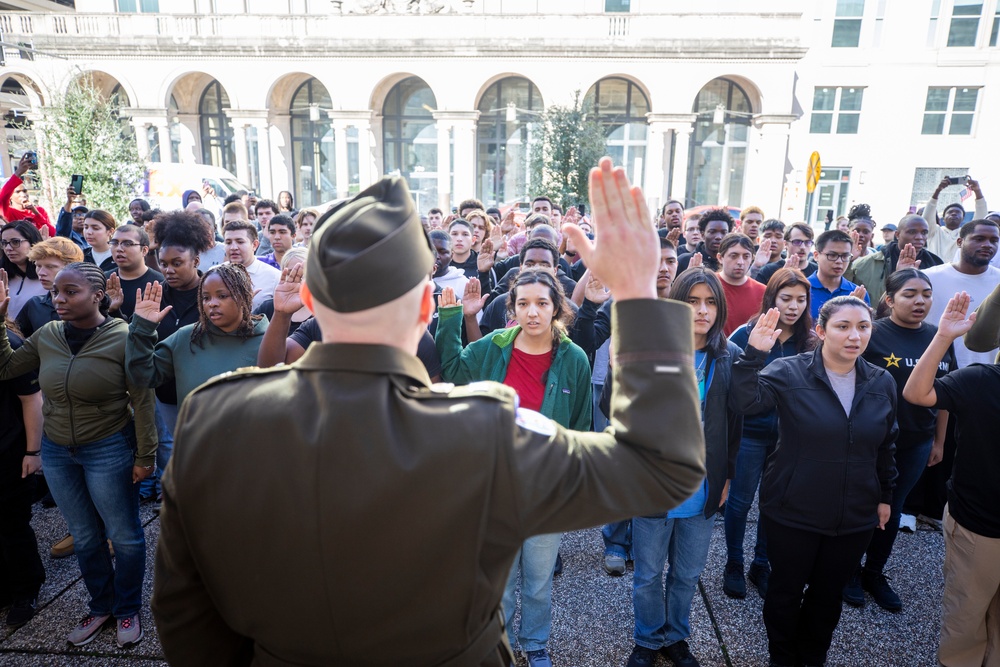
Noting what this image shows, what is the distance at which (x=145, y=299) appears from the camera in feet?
10.9

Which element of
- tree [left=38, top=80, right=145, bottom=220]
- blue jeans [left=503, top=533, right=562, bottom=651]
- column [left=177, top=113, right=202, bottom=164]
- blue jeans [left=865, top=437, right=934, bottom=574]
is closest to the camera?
blue jeans [left=503, top=533, right=562, bottom=651]

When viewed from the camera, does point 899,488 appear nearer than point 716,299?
No

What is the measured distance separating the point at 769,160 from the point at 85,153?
20.1 metres

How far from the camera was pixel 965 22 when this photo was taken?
21453 mm

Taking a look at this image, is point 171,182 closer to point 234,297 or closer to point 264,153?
point 264,153

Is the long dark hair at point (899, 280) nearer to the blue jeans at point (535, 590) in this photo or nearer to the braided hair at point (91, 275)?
the blue jeans at point (535, 590)

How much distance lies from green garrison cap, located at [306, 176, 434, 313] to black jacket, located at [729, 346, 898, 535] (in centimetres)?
231

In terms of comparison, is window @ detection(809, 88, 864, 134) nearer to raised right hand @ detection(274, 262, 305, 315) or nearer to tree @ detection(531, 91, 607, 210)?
tree @ detection(531, 91, 607, 210)

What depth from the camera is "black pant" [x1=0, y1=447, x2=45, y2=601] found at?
3.56 m

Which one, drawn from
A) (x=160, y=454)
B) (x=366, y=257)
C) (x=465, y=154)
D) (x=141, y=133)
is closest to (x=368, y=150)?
(x=465, y=154)

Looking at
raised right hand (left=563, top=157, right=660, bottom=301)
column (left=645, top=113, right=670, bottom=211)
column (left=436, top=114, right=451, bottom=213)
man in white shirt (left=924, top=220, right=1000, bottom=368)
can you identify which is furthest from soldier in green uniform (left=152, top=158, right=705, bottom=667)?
column (left=436, top=114, right=451, bottom=213)

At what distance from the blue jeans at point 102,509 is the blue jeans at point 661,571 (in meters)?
2.78

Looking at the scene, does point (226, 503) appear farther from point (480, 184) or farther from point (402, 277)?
point (480, 184)

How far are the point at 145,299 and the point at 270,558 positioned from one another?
8.72ft
